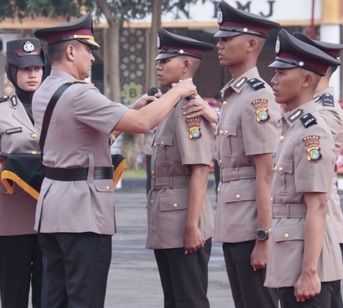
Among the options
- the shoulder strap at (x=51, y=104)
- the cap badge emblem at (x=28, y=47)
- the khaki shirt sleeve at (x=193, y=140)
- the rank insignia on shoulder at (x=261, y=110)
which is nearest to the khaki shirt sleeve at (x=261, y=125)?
the rank insignia on shoulder at (x=261, y=110)

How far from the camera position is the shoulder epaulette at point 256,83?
257 inches

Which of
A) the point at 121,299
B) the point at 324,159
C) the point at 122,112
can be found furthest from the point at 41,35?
the point at 121,299

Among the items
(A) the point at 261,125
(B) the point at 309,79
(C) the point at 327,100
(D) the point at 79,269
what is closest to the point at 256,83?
(A) the point at 261,125

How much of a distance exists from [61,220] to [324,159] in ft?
4.91

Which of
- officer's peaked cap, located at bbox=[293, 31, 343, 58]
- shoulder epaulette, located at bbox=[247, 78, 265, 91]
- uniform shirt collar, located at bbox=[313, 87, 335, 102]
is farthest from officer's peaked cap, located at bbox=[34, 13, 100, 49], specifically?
uniform shirt collar, located at bbox=[313, 87, 335, 102]

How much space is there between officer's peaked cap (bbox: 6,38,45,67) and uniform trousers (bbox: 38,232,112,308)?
4.40ft

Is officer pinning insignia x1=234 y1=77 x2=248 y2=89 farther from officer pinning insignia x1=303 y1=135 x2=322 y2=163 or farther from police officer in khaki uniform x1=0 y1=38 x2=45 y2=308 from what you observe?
police officer in khaki uniform x1=0 y1=38 x2=45 y2=308

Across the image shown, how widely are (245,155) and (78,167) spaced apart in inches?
36.1

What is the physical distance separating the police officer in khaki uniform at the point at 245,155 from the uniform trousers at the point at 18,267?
127cm

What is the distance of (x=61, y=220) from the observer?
6227mm

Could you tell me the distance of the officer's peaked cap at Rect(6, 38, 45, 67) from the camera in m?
7.27

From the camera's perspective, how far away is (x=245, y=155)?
6.49 m

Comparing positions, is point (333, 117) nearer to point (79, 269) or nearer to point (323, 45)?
point (323, 45)

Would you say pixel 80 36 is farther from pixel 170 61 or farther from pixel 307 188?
pixel 307 188
